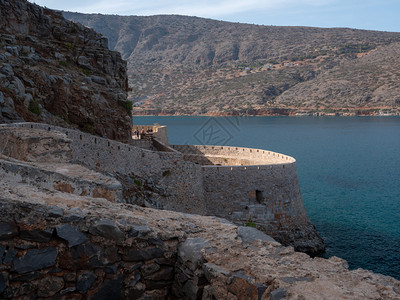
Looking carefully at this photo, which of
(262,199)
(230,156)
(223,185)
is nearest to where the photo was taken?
(223,185)

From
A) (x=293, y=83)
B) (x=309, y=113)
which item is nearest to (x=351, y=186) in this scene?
(x=309, y=113)

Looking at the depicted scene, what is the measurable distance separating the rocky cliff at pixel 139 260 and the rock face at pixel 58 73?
1598 cm

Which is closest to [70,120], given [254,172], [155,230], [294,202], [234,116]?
[254,172]

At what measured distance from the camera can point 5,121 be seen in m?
18.9

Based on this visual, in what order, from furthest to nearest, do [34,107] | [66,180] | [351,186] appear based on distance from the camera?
1. [351,186]
2. [34,107]
3. [66,180]

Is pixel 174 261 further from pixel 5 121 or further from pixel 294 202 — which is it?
pixel 294 202

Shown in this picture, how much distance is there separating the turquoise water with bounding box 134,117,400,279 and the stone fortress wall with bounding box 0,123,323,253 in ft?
10.5

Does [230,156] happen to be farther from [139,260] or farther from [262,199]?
[139,260]

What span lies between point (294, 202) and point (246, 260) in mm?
20061

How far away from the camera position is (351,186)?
4250 cm

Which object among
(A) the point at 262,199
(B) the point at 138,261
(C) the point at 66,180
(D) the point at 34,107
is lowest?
(A) the point at 262,199

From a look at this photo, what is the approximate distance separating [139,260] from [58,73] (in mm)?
22440

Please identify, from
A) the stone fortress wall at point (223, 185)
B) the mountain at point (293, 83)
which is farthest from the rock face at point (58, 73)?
the mountain at point (293, 83)

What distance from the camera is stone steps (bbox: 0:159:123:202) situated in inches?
304
